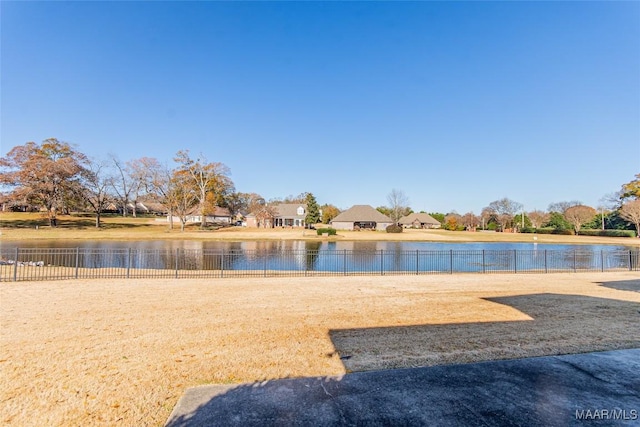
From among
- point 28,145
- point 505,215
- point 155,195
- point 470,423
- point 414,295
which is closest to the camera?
point 470,423

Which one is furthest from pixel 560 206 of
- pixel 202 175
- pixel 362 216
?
pixel 202 175

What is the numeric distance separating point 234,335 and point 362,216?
235 feet

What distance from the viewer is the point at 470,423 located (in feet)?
11.4

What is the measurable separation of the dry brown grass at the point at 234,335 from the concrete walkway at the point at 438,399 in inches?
17.4

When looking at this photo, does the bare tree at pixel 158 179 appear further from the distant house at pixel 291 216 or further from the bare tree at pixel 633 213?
the bare tree at pixel 633 213

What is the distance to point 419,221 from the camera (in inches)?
3676

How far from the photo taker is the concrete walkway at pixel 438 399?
3.54 meters

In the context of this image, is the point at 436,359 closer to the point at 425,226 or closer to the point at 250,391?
the point at 250,391

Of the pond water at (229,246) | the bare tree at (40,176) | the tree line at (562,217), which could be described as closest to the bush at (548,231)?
the tree line at (562,217)

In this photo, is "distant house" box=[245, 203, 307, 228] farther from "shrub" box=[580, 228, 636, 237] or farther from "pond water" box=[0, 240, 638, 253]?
"shrub" box=[580, 228, 636, 237]

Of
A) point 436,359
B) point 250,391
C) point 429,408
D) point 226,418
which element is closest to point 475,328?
point 436,359

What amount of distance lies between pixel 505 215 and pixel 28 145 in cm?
10251

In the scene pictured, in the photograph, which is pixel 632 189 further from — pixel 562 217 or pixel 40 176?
pixel 40 176

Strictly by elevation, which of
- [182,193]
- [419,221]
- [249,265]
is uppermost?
[182,193]
